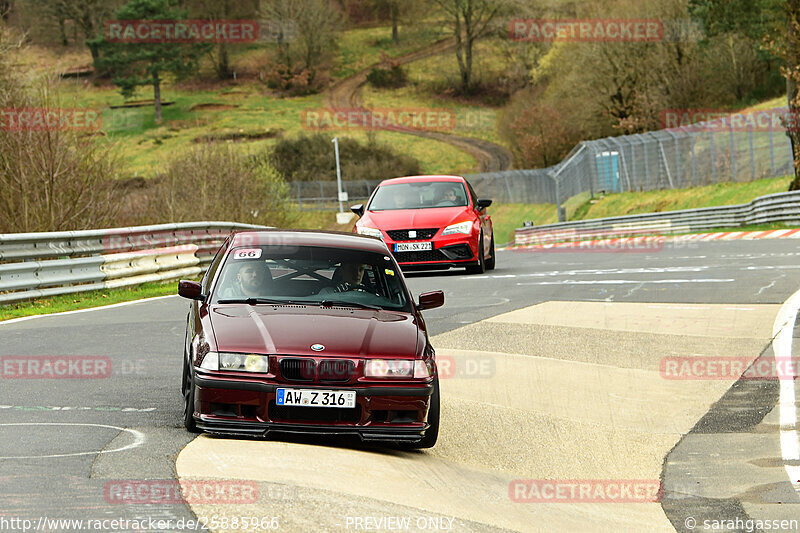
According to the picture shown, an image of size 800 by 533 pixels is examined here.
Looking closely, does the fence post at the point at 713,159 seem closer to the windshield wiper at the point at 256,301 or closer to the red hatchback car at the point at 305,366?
the red hatchback car at the point at 305,366

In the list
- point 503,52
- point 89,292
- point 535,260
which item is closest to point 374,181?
point 503,52

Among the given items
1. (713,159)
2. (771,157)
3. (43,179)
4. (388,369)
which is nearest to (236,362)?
(388,369)

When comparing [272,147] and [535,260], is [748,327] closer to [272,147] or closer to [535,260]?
[535,260]

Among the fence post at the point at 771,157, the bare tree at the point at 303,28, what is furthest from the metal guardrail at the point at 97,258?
the bare tree at the point at 303,28

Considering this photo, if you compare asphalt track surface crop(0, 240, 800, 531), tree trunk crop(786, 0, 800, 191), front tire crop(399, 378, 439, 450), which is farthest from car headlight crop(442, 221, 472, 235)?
tree trunk crop(786, 0, 800, 191)

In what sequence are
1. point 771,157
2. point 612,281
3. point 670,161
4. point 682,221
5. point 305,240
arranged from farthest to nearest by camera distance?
point 670,161 < point 771,157 < point 682,221 < point 612,281 < point 305,240

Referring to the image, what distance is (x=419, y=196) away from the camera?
66.9 ft

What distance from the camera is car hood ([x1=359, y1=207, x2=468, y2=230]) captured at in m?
19.4

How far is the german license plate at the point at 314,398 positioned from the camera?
662cm

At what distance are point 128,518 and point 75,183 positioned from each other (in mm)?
17739

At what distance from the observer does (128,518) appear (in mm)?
4754

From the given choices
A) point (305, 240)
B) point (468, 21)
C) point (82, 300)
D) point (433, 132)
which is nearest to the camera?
point (305, 240)

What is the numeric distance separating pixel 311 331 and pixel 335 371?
397 mm

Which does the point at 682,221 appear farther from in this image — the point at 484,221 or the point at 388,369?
the point at 388,369
